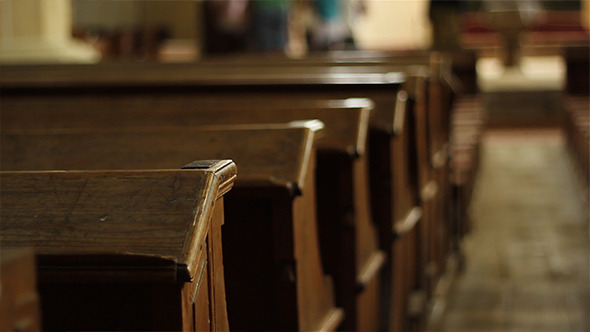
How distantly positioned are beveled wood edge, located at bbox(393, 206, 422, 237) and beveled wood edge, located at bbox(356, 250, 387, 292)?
94 mm

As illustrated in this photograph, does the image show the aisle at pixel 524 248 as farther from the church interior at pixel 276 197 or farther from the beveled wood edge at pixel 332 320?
the beveled wood edge at pixel 332 320

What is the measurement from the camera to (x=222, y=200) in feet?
4.14

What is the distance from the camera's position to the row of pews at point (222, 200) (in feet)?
3.48

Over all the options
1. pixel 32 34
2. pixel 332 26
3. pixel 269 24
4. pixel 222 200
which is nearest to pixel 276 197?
pixel 222 200

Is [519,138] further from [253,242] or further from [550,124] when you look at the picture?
[253,242]

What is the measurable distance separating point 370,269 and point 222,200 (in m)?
1.18

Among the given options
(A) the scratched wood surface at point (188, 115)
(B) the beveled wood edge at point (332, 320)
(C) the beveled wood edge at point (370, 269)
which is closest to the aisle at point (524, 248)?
(C) the beveled wood edge at point (370, 269)

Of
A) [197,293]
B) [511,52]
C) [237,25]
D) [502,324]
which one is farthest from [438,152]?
[511,52]

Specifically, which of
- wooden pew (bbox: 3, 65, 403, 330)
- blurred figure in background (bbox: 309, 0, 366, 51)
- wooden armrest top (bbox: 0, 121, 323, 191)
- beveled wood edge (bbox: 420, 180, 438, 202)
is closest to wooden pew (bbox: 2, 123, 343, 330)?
wooden armrest top (bbox: 0, 121, 323, 191)

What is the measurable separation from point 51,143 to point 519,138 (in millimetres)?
6695

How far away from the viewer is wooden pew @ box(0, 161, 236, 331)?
3.38ft

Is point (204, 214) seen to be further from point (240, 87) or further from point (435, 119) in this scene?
point (435, 119)

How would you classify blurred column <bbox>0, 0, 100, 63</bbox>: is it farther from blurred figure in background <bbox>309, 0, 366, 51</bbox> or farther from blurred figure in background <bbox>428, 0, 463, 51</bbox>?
blurred figure in background <bbox>428, 0, 463, 51</bbox>

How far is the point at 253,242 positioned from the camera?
5.82 ft
